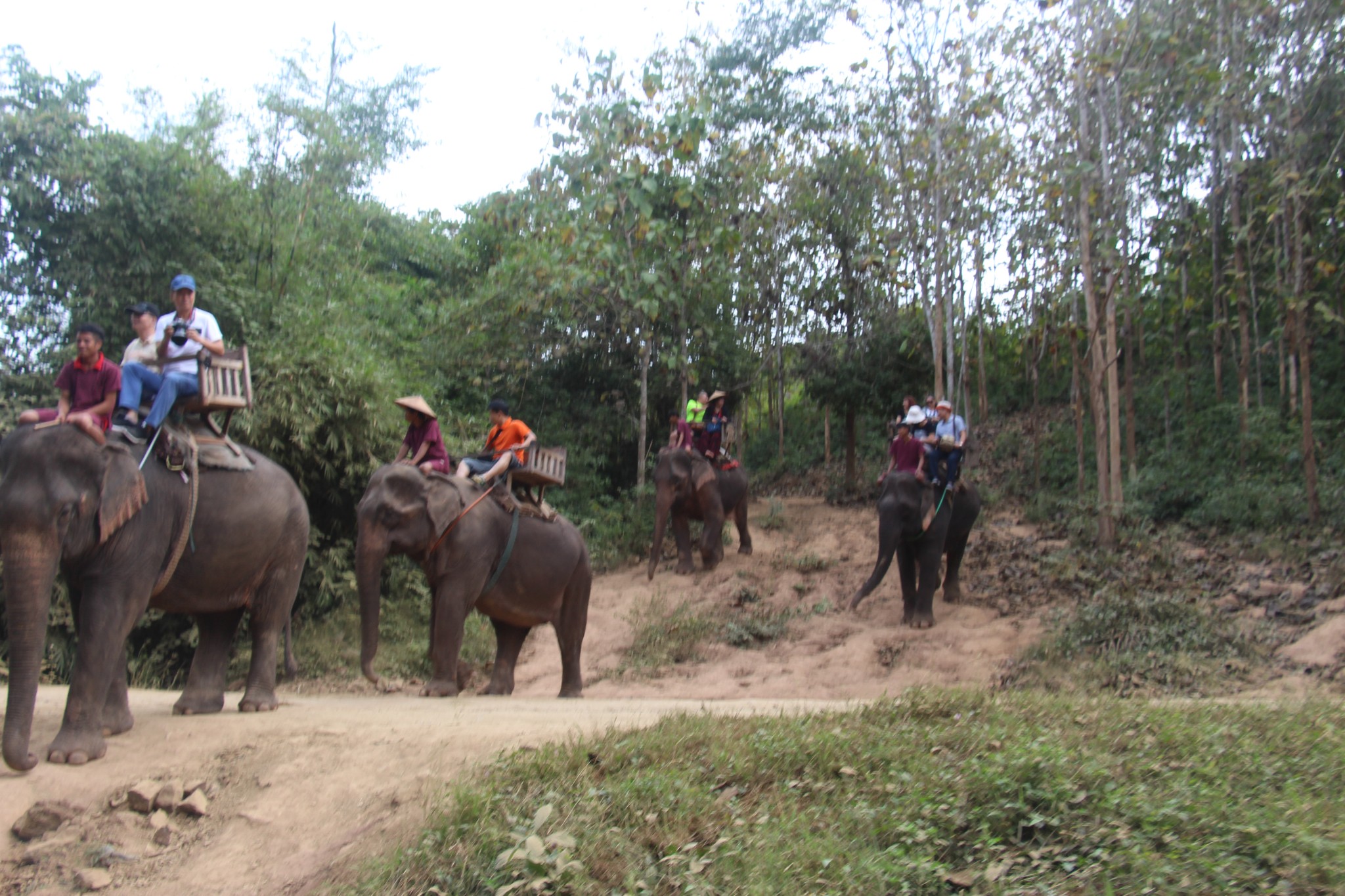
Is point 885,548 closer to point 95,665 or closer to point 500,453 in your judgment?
point 500,453

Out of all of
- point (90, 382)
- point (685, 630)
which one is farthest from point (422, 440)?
point (685, 630)

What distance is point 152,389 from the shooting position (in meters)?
6.13

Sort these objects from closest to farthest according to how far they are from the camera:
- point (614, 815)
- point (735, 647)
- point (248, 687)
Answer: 1. point (614, 815)
2. point (248, 687)
3. point (735, 647)

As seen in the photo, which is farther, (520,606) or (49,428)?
(520,606)

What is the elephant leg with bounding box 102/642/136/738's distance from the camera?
18.4 feet

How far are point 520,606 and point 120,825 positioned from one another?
14.4ft

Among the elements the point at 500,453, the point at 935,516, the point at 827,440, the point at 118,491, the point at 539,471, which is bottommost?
the point at 935,516

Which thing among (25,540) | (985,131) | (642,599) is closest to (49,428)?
(25,540)

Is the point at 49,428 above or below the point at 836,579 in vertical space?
above

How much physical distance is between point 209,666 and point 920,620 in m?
7.65

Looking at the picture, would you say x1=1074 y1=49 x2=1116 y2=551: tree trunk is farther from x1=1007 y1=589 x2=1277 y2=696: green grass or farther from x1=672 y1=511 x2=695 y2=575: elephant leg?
x1=672 y1=511 x2=695 y2=575: elephant leg

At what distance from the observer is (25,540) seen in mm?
5027

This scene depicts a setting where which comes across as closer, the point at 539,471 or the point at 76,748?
the point at 76,748

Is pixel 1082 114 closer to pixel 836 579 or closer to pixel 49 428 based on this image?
pixel 836 579
